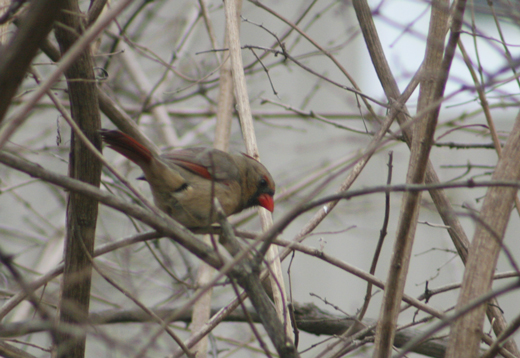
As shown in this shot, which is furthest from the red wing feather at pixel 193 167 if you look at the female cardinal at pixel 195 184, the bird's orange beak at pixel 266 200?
the bird's orange beak at pixel 266 200

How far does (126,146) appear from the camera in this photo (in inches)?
89.9

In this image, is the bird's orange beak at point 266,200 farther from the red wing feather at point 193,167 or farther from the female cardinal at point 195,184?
the red wing feather at point 193,167

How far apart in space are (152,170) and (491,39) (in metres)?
1.82

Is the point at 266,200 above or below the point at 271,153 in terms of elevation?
below

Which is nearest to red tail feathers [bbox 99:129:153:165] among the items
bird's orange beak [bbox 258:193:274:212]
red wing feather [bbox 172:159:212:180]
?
red wing feather [bbox 172:159:212:180]

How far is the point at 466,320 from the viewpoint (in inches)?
51.8

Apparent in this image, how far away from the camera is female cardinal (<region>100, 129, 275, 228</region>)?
285 centimetres

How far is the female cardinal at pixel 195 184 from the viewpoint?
2.85 m

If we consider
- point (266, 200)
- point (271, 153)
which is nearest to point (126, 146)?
point (266, 200)

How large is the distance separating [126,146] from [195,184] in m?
0.77

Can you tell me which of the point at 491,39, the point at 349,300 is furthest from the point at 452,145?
the point at 349,300

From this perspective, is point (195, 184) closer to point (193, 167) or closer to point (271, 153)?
point (193, 167)

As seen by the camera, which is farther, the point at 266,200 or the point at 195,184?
the point at 266,200

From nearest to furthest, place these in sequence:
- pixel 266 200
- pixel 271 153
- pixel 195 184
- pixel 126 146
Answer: pixel 126 146, pixel 195 184, pixel 266 200, pixel 271 153
